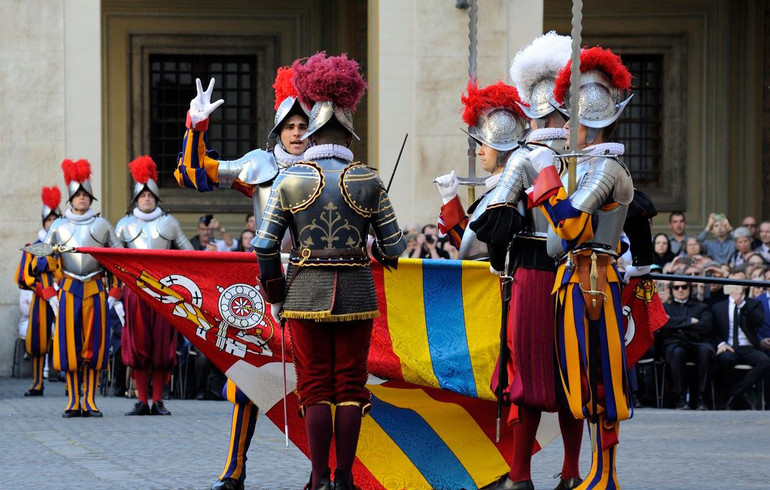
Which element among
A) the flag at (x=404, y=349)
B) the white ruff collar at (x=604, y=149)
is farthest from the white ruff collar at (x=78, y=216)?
the white ruff collar at (x=604, y=149)

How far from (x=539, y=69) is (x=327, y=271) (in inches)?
68.8

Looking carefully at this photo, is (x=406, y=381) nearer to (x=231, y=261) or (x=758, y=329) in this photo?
(x=231, y=261)

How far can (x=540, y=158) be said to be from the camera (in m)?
7.52

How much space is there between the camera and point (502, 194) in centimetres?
755

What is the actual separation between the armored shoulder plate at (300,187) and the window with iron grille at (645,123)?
1586 cm

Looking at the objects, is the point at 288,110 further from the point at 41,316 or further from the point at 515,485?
the point at 41,316

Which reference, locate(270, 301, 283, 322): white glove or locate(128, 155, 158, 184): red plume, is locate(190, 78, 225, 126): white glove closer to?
locate(270, 301, 283, 322): white glove

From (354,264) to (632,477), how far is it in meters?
2.65

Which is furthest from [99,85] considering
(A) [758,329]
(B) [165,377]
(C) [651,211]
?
(C) [651,211]

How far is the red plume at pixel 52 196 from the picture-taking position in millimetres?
15906

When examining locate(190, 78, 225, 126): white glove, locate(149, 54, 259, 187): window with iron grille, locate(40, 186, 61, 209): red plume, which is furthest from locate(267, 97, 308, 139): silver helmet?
locate(149, 54, 259, 187): window with iron grille

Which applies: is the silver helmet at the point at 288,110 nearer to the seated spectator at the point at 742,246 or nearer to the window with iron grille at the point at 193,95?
the seated spectator at the point at 742,246

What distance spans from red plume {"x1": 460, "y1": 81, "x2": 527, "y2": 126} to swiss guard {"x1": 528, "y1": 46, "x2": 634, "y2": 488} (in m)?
0.99

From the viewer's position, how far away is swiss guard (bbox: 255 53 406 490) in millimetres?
7082
